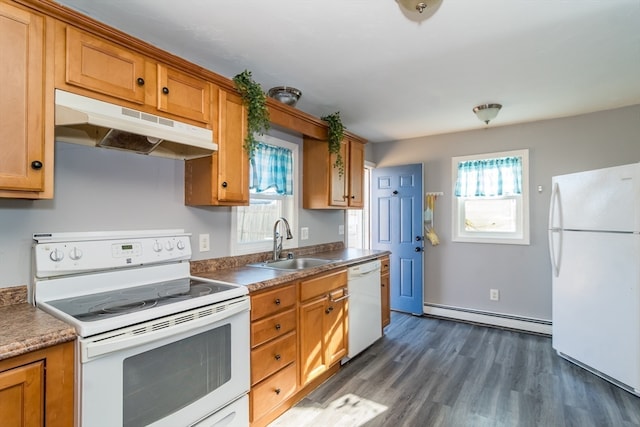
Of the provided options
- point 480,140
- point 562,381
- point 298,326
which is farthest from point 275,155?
point 562,381

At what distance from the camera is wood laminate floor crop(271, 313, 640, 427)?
214 cm

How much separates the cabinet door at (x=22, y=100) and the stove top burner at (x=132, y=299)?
53cm

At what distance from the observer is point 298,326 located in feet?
7.48

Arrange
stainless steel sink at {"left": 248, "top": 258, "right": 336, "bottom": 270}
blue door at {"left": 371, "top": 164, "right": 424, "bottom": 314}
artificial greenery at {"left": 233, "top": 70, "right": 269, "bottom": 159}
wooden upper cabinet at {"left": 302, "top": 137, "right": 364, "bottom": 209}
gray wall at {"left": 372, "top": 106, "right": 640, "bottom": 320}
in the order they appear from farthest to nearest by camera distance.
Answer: blue door at {"left": 371, "top": 164, "right": 424, "bottom": 314}
gray wall at {"left": 372, "top": 106, "right": 640, "bottom": 320}
wooden upper cabinet at {"left": 302, "top": 137, "right": 364, "bottom": 209}
stainless steel sink at {"left": 248, "top": 258, "right": 336, "bottom": 270}
artificial greenery at {"left": 233, "top": 70, "right": 269, "bottom": 159}

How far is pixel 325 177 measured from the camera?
323cm

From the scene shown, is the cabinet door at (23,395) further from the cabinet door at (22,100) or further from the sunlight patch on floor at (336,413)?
the sunlight patch on floor at (336,413)

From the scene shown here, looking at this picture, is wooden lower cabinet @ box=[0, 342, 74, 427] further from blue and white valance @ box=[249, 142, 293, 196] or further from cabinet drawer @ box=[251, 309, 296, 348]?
blue and white valance @ box=[249, 142, 293, 196]

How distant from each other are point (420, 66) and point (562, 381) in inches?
105

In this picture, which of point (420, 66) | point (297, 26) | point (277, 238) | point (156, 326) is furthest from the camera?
point (277, 238)

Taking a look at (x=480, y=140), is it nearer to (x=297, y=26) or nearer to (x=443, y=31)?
(x=443, y=31)

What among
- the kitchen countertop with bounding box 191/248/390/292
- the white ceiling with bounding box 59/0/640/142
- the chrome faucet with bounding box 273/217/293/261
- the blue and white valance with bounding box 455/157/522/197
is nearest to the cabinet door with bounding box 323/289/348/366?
the kitchen countertop with bounding box 191/248/390/292

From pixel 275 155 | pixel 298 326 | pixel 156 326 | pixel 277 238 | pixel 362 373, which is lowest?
pixel 362 373

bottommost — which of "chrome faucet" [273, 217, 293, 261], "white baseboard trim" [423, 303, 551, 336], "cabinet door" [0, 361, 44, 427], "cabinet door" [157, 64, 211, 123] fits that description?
"white baseboard trim" [423, 303, 551, 336]

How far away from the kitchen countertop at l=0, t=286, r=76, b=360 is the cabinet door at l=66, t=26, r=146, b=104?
3.22 ft
